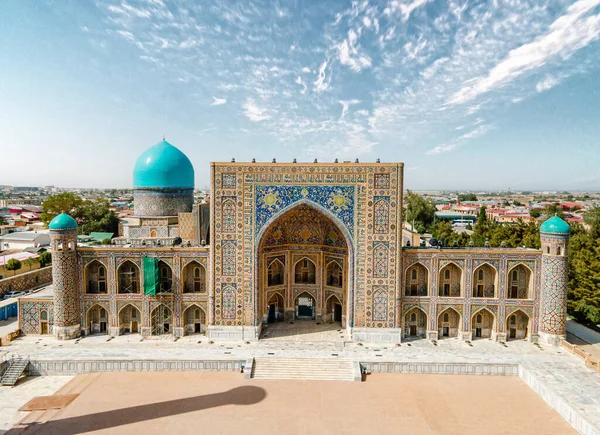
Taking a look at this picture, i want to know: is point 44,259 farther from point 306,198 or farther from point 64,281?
point 306,198

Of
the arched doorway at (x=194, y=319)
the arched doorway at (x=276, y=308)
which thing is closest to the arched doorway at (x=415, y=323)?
the arched doorway at (x=276, y=308)

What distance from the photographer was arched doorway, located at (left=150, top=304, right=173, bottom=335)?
15.8 meters

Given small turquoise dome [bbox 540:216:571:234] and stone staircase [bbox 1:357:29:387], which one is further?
small turquoise dome [bbox 540:216:571:234]

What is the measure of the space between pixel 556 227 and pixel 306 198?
1027cm

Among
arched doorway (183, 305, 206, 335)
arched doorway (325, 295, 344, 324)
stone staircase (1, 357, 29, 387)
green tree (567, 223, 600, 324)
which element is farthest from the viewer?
arched doorway (325, 295, 344, 324)

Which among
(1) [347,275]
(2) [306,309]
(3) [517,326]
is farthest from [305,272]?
(3) [517,326]

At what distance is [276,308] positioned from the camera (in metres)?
18.0

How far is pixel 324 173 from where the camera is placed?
14.9 metres

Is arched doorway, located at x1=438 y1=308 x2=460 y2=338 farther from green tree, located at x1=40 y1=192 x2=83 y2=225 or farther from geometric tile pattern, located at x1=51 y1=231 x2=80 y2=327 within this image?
green tree, located at x1=40 y1=192 x2=83 y2=225

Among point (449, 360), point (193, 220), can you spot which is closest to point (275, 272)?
point (193, 220)

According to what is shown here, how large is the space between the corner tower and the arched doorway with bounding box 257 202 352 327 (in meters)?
5.86

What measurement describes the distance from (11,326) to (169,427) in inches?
464

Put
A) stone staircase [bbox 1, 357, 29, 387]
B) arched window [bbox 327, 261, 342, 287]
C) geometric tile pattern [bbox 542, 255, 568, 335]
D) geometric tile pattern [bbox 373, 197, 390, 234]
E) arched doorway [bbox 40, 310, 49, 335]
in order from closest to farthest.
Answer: stone staircase [bbox 1, 357, 29, 387] → geometric tile pattern [bbox 542, 255, 568, 335] → geometric tile pattern [bbox 373, 197, 390, 234] → arched doorway [bbox 40, 310, 49, 335] → arched window [bbox 327, 261, 342, 287]

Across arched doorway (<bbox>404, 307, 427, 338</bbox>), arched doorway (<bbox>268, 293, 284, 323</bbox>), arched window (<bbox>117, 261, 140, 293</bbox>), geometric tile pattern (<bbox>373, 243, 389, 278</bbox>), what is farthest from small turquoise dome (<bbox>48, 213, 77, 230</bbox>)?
arched doorway (<bbox>404, 307, 427, 338</bbox>)
